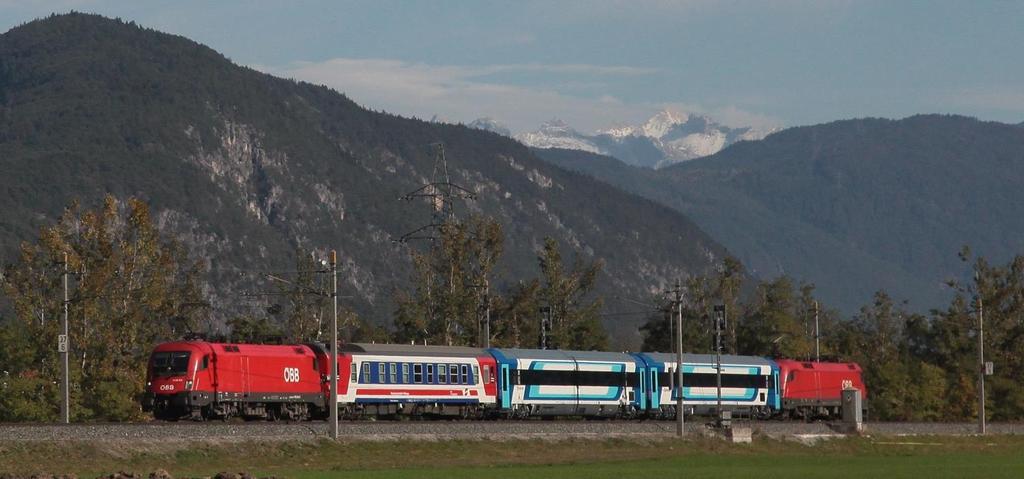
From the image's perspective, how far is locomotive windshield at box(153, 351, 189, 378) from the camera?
72438 mm

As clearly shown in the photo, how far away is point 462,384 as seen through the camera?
82938mm

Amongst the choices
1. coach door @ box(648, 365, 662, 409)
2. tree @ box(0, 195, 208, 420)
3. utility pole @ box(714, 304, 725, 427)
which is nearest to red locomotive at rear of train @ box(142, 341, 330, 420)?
utility pole @ box(714, 304, 725, 427)

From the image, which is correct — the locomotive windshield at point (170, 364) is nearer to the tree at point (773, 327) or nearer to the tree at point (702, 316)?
the tree at point (702, 316)

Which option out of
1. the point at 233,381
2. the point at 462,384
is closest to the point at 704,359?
the point at 462,384

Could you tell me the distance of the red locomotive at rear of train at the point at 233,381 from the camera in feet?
238

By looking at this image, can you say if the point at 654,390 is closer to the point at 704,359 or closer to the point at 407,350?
the point at 704,359

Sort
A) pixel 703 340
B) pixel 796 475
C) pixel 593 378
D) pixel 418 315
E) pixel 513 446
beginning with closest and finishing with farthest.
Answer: pixel 796 475, pixel 513 446, pixel 593 378, pixel 418 315, pixel 703 340

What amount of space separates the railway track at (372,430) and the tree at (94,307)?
29.5 metres

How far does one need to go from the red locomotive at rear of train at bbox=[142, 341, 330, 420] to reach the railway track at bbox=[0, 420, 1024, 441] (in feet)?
10.0

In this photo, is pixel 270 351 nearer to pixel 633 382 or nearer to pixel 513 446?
pixel 513 446

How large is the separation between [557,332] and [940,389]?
3911 centimetres

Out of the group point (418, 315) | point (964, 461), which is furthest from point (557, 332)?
point (964, 461)

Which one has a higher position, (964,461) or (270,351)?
(270,351)

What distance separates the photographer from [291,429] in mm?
67750
